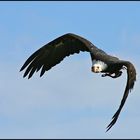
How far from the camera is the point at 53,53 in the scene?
3206cm

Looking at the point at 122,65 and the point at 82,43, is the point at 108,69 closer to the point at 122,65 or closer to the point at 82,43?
the point at 122,65

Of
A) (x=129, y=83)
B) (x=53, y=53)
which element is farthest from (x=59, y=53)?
(x=129, y=83)

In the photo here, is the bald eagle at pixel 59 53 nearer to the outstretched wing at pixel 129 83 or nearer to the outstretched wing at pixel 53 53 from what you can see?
the outstretched wing at pixel 53 53

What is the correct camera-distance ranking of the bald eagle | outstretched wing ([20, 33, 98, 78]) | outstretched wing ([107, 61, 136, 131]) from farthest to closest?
outstretched wing ([20, 33, 98, 78]) < the bald eagle < outstretched wing ([107, 61, 136, 131])

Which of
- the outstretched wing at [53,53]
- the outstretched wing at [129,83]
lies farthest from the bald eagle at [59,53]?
the outstretched wing at [129,83]

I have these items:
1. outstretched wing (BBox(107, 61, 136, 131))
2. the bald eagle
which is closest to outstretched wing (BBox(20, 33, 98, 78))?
the bald eagle

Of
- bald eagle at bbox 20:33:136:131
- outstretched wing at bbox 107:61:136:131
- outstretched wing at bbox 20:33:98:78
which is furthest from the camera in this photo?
outstretched wing at bbox 20:33:98:78

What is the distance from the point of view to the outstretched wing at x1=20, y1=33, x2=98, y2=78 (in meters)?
31.2

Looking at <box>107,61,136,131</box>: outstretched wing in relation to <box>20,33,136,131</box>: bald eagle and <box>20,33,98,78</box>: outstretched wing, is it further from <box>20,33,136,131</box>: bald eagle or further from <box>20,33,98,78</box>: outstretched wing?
<box>20,33,98,78</box>: outstretched wing

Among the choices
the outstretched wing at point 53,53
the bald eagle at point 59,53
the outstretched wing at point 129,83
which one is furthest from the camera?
the outstretched wing at point 53,53

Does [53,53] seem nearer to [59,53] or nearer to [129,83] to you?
[59,53]

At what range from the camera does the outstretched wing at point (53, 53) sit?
3119 cm

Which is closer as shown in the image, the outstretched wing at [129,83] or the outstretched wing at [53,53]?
the outstretched wing at [129,83]

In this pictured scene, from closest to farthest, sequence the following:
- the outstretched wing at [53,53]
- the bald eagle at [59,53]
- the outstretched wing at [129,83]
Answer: the outstretched wing at [129,83]
the bald eagle at [59,53]
the outstretched wing at [53,53]
